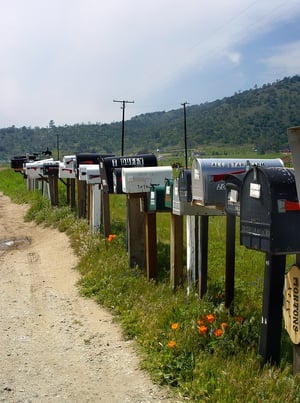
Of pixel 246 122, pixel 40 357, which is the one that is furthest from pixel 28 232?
pixel 246 122

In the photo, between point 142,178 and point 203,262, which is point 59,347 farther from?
point 142,178

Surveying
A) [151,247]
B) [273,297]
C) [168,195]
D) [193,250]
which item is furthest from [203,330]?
[151,247]

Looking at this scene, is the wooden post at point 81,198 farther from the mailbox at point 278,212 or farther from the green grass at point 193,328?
the mailbox at point 278,212

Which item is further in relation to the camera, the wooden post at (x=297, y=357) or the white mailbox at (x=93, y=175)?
the white mailbox at (x=93, y=175)

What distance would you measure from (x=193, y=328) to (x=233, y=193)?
110cm

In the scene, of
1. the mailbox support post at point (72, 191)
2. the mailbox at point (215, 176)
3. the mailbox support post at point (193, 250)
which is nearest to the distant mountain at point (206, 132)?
the mailbox support post at point (72, 191)

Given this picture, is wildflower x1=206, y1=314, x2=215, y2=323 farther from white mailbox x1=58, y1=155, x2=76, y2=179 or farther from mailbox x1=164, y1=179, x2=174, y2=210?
white mailbox x1=58, y1=155, x2=76, y2=179

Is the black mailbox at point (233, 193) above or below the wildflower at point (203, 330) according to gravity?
above

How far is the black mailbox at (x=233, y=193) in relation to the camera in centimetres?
384

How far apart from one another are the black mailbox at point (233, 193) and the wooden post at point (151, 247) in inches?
95.8

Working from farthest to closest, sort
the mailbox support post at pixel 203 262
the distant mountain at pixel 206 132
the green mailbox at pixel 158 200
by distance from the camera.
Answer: the distant mountain at pixel 206 132
the green mailbox at pixel 158 200
the mailbox support post at pixel 203 262

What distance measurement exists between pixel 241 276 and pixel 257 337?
2.86 meters

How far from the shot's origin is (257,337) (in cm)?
425

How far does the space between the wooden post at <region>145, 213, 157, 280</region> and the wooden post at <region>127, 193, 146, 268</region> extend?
0.42 metres
